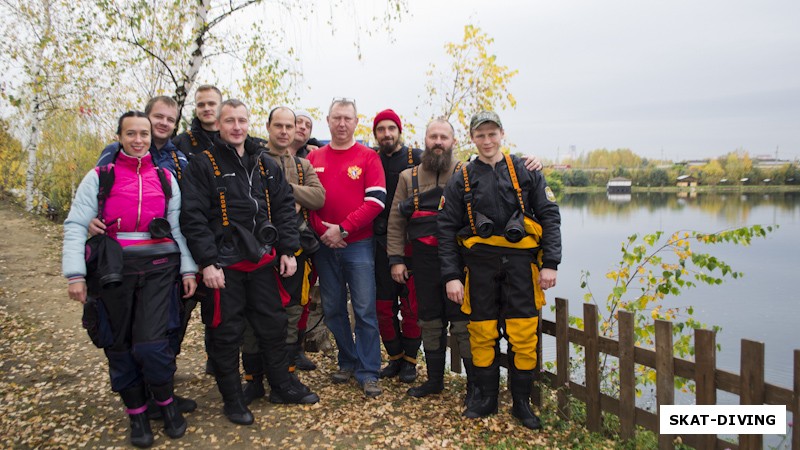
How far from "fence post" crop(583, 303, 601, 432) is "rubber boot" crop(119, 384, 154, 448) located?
9.94 feet

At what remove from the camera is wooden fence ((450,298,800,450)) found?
9.24 ft

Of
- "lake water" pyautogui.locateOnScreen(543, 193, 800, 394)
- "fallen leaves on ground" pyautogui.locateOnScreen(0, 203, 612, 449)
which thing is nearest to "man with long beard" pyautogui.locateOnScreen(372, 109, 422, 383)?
"fallen leaves on ground" pyautogui.locateOnScreen(0, 203, 612, 449)

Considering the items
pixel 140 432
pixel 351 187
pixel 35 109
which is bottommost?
pixel 140 432

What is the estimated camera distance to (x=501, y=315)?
12.0 ft

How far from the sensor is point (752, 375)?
2.82 meters

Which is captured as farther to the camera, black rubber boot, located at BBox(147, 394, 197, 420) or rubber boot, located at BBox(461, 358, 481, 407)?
rubber boot, located at BBox(461, 358, 481, 407)

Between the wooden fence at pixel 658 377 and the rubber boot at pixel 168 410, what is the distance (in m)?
2.49

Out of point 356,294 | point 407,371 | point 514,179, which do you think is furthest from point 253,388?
point 514,179

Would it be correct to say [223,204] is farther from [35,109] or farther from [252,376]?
[35,109]

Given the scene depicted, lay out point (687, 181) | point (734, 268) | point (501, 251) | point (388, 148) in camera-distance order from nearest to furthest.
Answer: point (501, 251)
point (388, 148)
point (734, 268)
point (687, 181)

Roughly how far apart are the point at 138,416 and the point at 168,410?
0.59 ft

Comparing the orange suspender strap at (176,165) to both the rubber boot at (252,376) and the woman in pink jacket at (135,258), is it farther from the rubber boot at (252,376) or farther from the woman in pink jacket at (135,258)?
the rubber boot at (252,376)

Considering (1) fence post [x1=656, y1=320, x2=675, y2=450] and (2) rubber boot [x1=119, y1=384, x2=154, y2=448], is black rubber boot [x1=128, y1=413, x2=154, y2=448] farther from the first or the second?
(1) fence post [x1=656, y1=320, x2=675, y2=450]

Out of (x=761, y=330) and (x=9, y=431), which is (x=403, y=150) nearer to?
(x=9, y=431)
